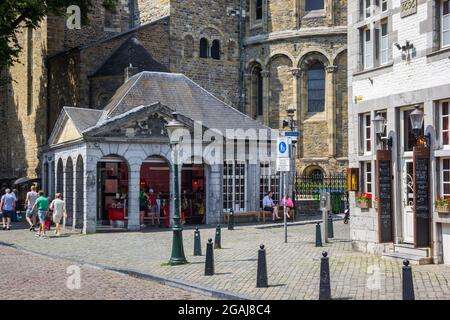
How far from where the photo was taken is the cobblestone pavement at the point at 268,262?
1159 cm

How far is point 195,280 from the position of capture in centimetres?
1281

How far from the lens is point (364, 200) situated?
55.4 feet

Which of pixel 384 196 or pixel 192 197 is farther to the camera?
pixel 192 197

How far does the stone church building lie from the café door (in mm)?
21259

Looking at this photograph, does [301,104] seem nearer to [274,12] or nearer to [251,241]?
[274,12]

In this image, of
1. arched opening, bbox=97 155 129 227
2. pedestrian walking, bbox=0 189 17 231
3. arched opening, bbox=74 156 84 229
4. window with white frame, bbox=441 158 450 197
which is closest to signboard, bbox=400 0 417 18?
window with white frame, bbox=441 158 450 197

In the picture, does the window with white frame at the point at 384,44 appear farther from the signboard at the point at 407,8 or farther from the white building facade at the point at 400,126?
the signboard at the point at 407,8

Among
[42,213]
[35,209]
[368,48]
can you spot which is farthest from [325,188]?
[368,48]

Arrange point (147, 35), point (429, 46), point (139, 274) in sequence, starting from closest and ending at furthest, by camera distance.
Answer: point (139, 274) < point (429, 46) < point (147, 35)

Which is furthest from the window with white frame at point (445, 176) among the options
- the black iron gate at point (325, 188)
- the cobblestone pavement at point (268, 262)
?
the black iron gate at point (325, 188)

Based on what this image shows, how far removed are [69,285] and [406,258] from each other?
262 inches

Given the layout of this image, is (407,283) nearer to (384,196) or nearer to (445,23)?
(384,196)

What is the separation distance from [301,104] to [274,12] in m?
5.22
